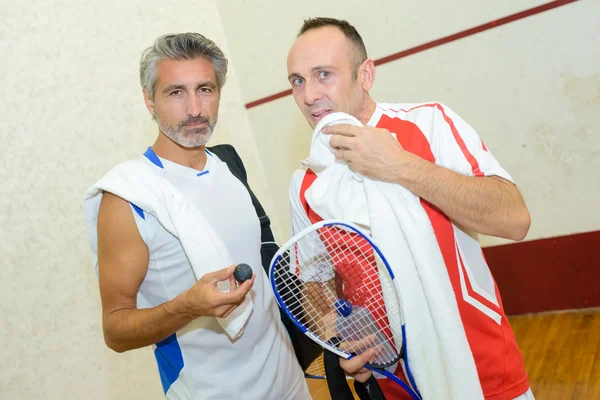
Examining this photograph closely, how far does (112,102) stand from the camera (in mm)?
3246

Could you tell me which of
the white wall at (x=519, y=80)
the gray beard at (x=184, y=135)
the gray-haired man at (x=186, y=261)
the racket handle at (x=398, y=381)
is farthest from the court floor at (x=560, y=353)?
the gray beard at (x=184, y=135)

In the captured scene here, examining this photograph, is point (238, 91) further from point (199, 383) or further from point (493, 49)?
point (199, 383)

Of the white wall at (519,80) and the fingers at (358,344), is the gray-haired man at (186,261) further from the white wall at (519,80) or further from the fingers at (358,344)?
the white wall at (519,80)

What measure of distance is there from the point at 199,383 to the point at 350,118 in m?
0.92

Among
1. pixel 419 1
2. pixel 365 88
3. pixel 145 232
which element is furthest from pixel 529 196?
pixel 145 232

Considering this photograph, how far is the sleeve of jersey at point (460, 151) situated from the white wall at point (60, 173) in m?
2.13

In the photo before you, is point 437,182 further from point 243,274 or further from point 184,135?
point 184,135

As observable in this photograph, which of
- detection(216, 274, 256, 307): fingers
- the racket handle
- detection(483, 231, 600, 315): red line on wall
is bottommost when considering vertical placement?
detection(483, 231, 600, 315): red line on wall

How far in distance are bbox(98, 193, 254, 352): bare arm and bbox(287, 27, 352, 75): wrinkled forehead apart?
25.6 inches

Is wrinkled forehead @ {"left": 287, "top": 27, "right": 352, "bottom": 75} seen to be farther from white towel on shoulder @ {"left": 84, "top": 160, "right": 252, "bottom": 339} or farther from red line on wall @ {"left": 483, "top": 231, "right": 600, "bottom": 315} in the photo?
red line on wall @ {"left": 483, "top": 231, "right": 600, "bottom": 315}

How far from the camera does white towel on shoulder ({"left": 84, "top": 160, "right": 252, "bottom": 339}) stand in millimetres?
1596

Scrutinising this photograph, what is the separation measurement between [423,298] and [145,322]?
29.9 inches

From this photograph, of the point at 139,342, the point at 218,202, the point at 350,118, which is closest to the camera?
the point at 350,118

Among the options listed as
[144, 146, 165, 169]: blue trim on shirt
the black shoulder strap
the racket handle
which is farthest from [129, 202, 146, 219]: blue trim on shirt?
the racket handle
